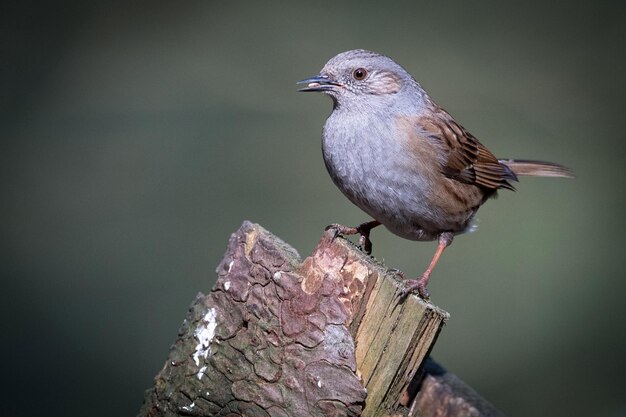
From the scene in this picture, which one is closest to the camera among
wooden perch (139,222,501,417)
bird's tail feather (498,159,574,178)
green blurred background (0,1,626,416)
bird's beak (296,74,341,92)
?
wooden perch (139,222,501,417)

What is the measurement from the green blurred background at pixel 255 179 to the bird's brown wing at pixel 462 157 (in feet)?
6.39

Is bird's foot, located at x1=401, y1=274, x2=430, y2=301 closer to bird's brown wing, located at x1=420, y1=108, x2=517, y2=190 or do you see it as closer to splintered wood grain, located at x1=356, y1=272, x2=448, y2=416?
splintered wood grain, located at x1=356, y1=272, x2=448, y2=416

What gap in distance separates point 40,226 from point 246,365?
509cm

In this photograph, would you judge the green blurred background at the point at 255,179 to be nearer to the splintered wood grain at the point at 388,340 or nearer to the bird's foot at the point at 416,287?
the bird's foot at the point at 416,287

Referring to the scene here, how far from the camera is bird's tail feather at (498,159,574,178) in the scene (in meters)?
5.34

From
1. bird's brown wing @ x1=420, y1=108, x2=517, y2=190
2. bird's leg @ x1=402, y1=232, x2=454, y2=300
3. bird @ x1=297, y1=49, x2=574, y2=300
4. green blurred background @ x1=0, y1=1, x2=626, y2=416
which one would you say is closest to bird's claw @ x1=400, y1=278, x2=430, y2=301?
bird's leg @ x1=402, y1=232, x2=454, y2=300

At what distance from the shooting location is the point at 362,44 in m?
9.05

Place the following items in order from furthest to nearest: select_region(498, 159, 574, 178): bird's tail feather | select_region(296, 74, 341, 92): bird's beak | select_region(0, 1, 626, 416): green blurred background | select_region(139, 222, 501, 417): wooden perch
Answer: select_region(0, 1, 626, 416): green blurred background → select_region(498, 159, 574, 178): bird's tail feather → select_region(296, 74, 341, 92): bird's beak → select_region(139, 222, 501, 417): wooden perch

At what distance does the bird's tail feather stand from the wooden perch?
2.47m

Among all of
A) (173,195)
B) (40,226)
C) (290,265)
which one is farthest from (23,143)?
(290,265)

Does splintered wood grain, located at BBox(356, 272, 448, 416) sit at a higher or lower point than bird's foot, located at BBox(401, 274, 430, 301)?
lower

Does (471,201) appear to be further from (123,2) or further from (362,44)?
(123,2)

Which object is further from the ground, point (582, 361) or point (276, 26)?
point (276, 26)

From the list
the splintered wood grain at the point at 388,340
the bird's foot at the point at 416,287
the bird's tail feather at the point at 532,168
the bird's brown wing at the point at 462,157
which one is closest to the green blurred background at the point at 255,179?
the bird's tail feather at the point at 532,168
